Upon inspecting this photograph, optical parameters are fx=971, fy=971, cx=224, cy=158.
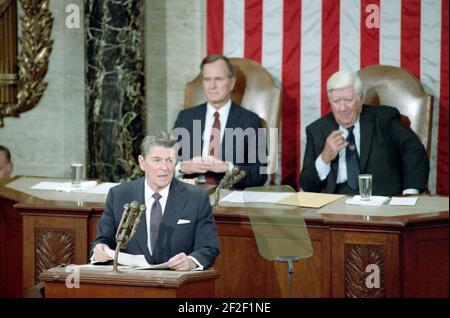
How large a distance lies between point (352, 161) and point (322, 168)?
21 cm

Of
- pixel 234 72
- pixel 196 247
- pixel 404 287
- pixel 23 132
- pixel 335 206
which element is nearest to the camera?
pixel 196 247

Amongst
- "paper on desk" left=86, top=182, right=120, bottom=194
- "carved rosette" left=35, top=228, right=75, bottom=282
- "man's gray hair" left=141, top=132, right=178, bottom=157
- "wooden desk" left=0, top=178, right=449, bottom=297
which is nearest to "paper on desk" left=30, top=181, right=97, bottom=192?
"paper on desk" left=86, top=182, right=120, bottom=194

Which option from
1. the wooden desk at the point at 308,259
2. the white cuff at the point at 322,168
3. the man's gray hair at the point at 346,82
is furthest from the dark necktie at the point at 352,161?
the wooden desk at the point at 308,259

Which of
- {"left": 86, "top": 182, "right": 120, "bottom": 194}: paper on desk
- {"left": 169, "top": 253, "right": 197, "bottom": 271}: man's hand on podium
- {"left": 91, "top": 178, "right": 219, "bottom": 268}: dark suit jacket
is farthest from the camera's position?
{"left": 86, "top": 182, "right": 120, "bottom": 194}: paper on desk

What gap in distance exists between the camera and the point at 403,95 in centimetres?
703

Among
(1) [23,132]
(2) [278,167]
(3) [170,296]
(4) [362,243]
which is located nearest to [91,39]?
(1) [23,132]

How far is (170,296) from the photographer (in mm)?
4250

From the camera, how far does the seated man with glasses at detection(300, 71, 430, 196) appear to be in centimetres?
657

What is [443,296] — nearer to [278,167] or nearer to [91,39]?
[278,167]

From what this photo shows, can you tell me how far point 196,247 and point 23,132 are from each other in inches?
164

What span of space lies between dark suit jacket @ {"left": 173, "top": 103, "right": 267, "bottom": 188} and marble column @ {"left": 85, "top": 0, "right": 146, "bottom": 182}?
2.44 feet

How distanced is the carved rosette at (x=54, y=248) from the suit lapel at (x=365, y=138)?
2052 millimetres

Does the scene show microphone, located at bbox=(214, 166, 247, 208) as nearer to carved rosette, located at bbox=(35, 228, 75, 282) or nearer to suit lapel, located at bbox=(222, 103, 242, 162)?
carved rosette, located at bbox=(35, 228, 75, 282)

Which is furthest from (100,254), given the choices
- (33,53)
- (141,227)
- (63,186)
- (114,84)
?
(33,53)
